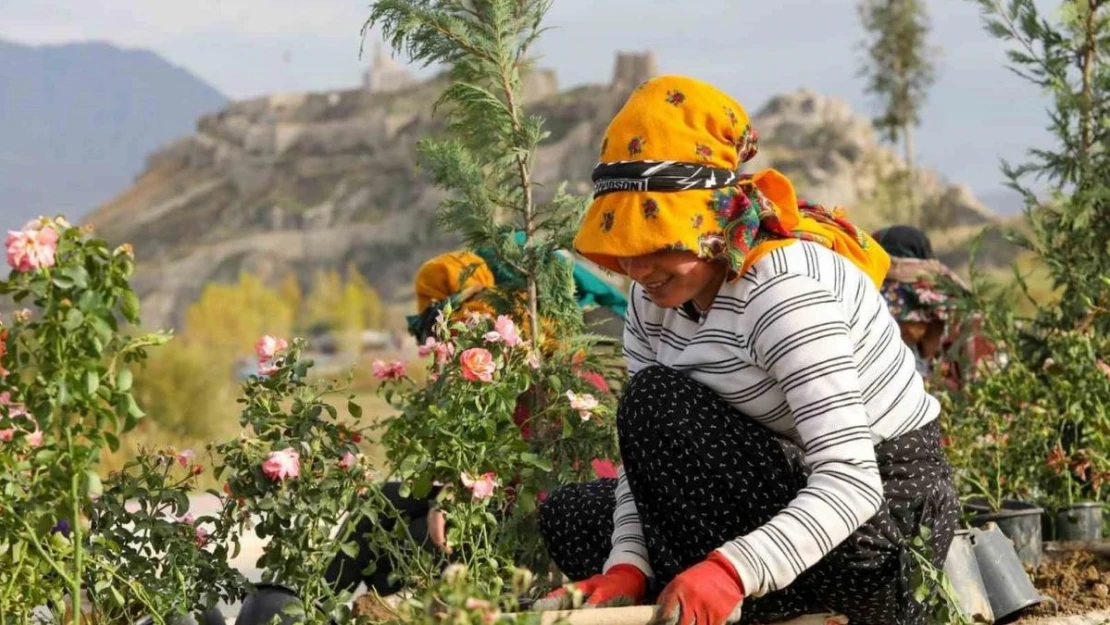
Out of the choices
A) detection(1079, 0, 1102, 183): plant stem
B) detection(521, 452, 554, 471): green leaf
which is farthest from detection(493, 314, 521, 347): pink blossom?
detection(1079, 0, 1102, 183): plant stem

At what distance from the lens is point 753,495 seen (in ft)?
8.26

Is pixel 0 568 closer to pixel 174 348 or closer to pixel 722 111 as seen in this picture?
pixel 722 111

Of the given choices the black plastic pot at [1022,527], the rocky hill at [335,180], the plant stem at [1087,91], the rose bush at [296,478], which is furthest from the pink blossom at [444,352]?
the rocky hill at [335,180]

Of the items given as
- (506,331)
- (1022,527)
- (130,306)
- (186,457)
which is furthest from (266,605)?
(1022,527)

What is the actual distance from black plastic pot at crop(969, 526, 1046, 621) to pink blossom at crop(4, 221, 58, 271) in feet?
6.75

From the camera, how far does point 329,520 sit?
107 inches

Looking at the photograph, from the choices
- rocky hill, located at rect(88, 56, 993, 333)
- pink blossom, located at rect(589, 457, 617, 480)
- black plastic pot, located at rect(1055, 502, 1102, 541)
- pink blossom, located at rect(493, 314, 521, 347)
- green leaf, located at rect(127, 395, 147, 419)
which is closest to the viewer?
green leaf, located at rect(127, 395, 147, 419)

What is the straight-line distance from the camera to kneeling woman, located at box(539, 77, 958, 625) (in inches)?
92.4

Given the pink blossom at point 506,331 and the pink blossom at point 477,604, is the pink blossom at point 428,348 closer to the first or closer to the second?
the pink blossom at point 506,331

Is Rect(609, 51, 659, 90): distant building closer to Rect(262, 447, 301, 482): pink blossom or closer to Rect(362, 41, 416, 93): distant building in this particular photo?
Rect(362, 41, 416, 93): distant building

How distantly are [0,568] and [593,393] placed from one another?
151 centimetres

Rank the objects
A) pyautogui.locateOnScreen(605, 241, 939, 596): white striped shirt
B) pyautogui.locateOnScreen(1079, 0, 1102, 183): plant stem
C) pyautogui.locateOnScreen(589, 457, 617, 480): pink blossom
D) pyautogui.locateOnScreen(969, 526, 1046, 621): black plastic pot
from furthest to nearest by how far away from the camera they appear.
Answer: pyautogui.locateOnScreen(1079, 0, 1102, 183): plant stem < pyautogui.locateOnScreen(589, 457, 617, 480): pink blossom < pyautogui.locateOnScreen(969, 526, 1046, 621): black plastic pot < pyautogui.locateOnScreen(605, 241, 939, 596): white striped shirt

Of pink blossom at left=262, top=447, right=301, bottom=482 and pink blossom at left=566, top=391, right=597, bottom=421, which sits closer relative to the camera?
pink blossom at left=262, top=447, right=301, bottom=482

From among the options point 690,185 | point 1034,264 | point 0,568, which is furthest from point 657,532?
point 1034,264
